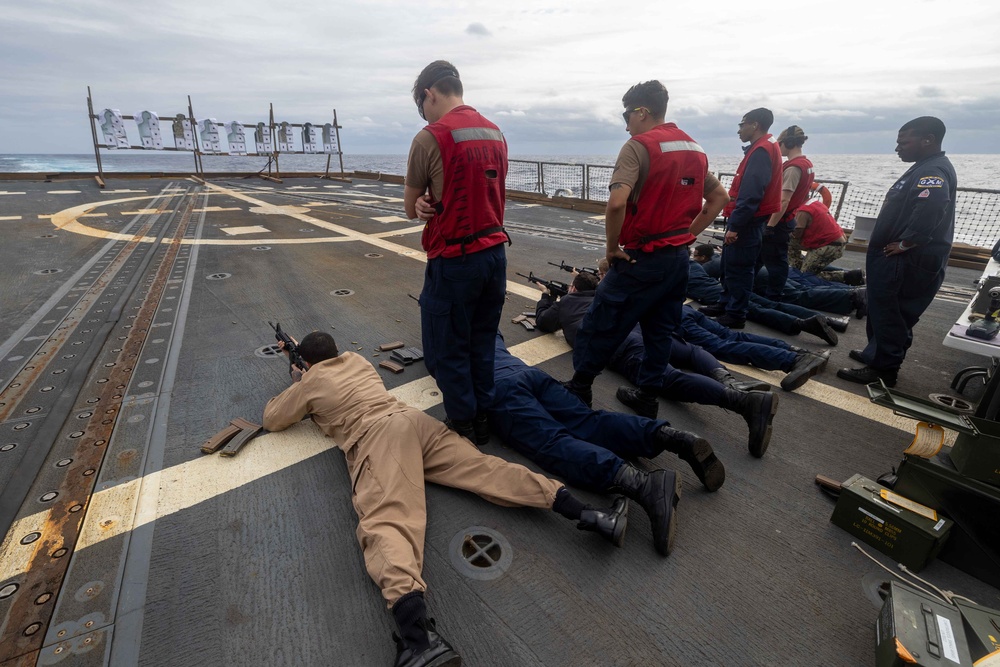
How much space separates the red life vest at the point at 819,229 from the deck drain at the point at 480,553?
6.07 metres

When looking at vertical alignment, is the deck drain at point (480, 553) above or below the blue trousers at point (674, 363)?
below

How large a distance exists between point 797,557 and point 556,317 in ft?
9.03

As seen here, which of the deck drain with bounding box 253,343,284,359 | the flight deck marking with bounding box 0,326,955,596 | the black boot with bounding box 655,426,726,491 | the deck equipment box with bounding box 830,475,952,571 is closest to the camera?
the deck equipment box with bounding box 830,475,952,571

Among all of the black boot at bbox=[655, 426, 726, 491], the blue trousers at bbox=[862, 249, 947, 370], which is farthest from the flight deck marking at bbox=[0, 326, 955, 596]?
the black boot at bbox=[655, 426, 726, 491]

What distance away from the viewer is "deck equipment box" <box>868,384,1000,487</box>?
1.88 metres

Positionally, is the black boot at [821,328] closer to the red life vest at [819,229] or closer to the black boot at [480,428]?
the red life vest at [819,229]

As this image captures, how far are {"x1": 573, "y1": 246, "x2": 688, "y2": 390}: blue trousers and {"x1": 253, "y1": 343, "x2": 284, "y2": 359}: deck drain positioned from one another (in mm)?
2687

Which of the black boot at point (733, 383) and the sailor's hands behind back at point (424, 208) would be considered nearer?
the sailor's hands behind back at point (424, 208)

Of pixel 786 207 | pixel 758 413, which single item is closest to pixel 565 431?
pixel 758 413

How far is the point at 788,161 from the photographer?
5438mm

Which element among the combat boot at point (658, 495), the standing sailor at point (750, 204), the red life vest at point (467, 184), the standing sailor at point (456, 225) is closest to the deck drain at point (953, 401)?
the standing sailor at point (750, 204)

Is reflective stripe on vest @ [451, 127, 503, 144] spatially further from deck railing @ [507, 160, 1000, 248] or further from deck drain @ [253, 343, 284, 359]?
deck drain @ [253, 343, 284, 359]

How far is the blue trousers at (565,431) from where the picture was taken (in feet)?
7.79

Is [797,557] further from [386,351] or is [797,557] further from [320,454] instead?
[386,351]
